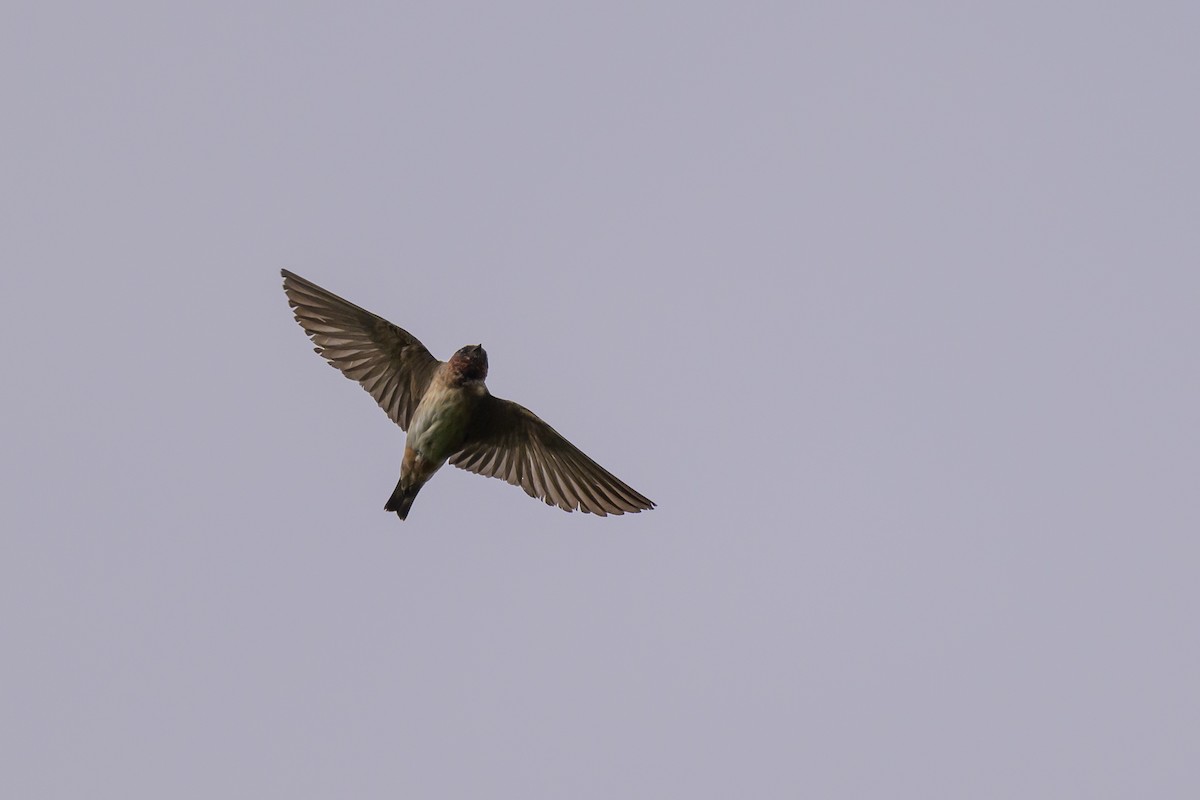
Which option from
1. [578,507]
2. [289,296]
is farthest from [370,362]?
[578,507]

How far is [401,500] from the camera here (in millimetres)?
18859

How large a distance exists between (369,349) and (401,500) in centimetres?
144

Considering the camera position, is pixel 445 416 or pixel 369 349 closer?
pixel 445 416

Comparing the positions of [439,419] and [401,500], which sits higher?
[439,419]

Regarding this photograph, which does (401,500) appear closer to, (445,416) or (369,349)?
(445,416)

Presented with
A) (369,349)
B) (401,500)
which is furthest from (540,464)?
(369,349)

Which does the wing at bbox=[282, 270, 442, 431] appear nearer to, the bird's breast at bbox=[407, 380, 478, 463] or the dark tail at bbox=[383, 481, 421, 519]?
the bird's breast at bbox=[407, 380, 478, 463]

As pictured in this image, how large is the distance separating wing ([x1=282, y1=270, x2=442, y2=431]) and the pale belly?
299 mm

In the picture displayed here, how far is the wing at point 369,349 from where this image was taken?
62.6 ft

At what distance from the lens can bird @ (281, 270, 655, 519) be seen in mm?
18828

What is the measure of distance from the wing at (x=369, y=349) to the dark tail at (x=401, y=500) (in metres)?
0.67

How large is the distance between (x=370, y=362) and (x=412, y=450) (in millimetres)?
975

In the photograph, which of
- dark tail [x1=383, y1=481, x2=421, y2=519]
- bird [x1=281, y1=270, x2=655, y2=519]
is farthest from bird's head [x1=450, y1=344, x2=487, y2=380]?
dark tail [x1=383, y1=481, x2=421, y2=519]

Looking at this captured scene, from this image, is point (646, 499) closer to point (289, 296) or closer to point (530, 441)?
point (530, 441)
